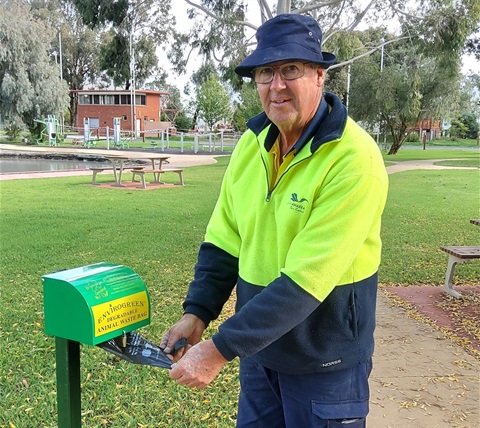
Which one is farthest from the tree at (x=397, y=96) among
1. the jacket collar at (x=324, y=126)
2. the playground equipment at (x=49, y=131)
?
the jacket collar at (x=324, y=126)

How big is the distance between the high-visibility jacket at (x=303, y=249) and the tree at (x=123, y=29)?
37.2ft

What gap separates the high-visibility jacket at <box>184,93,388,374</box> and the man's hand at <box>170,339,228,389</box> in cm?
3

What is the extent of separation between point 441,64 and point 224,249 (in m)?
13.8

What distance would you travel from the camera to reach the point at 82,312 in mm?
1312

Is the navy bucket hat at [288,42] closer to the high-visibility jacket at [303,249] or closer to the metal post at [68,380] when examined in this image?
the high-visibility jacket at [303,249]

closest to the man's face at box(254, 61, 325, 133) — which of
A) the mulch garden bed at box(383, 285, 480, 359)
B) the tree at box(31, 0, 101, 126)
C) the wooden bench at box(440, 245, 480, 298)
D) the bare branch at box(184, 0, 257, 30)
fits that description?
the mulch garden bed at box(383, 285, 480, 359)

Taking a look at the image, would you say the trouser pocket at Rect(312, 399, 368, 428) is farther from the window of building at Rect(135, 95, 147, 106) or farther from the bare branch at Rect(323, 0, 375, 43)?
the window of building at Rect(135, 95, 147, 106)

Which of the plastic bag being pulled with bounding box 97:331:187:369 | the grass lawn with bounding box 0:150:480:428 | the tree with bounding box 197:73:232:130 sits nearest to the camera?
the plastic bag being pulled with bounding box 97:331:187:369

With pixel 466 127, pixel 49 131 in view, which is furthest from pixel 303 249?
pixel 466 127

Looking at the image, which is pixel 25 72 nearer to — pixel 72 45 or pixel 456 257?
pixel 72 45

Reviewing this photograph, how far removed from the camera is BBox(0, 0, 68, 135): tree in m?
32.7

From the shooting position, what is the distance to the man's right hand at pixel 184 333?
64.9 inches

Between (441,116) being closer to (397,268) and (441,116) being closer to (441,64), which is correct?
(441,64)

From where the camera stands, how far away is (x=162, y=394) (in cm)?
320
